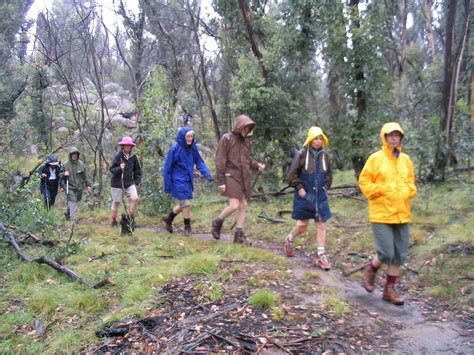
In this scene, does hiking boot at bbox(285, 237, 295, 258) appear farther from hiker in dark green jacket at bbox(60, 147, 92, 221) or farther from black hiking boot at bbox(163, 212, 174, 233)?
hiker in dark green jacket at bbox(60, 147, 92, 221)

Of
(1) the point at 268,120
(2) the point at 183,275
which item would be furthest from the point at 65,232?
(1) the point at 268,120

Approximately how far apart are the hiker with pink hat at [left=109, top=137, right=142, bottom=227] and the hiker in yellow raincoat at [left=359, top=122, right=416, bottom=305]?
4.67m

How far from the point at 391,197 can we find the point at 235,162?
271 centimetres

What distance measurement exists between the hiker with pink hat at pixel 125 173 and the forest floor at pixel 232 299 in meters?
0.89

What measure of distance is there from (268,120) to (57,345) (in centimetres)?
904

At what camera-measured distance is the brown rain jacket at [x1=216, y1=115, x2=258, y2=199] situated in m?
6.52

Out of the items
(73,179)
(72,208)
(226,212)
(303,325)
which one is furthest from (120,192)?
(303,325)

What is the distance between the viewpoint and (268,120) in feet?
39.2

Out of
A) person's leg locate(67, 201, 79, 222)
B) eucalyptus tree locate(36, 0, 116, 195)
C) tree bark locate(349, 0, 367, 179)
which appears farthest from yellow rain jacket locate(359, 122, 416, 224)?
eucalyptus tree locate(36, 0, 116, 195)

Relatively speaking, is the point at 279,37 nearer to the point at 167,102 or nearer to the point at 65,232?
the point at 167,102

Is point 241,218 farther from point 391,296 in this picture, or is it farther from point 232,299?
point 391,296

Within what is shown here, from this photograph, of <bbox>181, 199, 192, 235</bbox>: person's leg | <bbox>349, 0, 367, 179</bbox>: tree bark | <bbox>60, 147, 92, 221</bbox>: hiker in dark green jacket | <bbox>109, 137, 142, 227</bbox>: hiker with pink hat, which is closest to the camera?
<bbox>181, 199, 192, 235</bbox>: person's leg

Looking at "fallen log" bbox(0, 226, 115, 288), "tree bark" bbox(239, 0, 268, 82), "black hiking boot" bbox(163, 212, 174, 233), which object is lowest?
"fallen log" bbox(0, 226, 115, 288)

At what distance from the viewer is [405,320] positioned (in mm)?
4402
